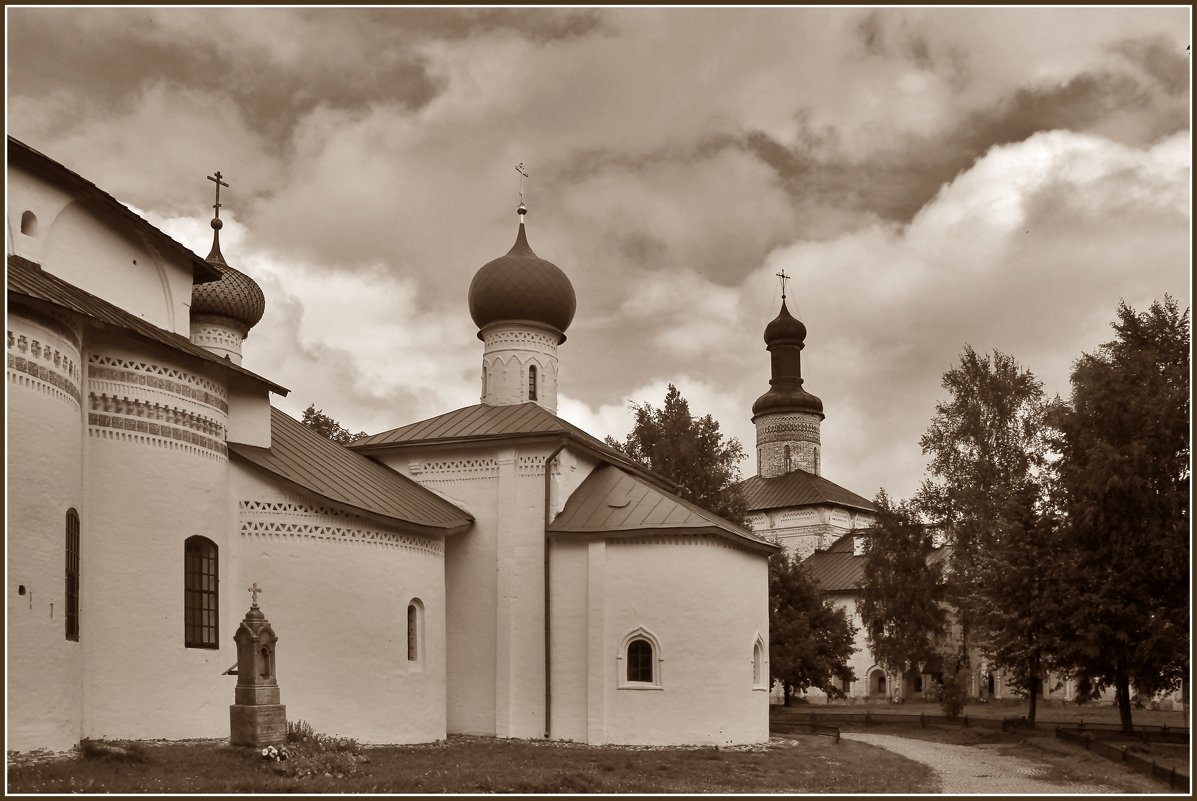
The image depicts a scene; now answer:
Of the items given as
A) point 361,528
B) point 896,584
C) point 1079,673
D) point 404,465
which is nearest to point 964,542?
point 896,584

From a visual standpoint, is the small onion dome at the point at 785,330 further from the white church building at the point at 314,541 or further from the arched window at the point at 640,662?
the arched window at the point at 640,662

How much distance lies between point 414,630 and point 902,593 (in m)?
15.5

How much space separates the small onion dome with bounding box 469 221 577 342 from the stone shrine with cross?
13.2 m

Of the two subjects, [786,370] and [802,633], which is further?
[786,370]

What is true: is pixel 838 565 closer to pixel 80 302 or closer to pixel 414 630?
pixel 414 630

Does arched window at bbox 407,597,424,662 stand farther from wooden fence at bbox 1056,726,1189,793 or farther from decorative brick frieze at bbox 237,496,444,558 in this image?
wooden fence at bbox 1056,726,1189,793

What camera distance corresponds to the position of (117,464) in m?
15.6

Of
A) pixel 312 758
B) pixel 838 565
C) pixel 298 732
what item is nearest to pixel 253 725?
pixel 312 758

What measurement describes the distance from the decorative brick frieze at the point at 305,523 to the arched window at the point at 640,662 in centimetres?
481

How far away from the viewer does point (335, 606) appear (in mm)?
18797

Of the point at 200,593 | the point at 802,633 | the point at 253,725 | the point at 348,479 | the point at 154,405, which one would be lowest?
the point at 802,633

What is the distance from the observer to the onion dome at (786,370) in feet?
177

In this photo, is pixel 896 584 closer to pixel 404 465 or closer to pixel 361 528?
pixel 404 465

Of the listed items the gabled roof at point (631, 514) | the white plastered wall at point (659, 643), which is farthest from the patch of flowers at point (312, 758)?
the gabled roof at point (631, 514)
